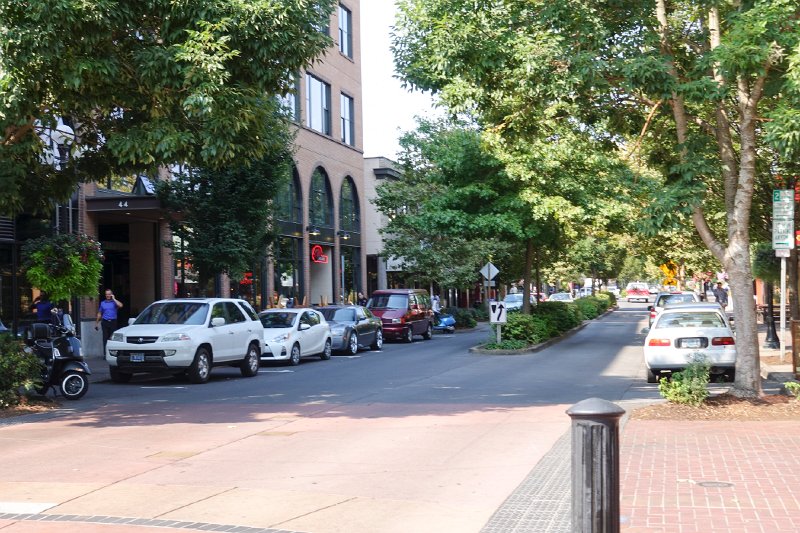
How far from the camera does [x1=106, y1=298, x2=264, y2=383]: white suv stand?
688 inches

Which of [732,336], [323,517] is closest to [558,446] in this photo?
[323,517]

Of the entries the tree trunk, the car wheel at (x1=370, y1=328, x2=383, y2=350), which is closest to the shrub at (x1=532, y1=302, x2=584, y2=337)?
the tree trunk

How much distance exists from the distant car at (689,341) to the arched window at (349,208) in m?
27.7

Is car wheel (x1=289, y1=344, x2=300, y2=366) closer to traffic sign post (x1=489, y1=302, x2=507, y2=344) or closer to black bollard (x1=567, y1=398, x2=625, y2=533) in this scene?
traffic sign post (x1=489, y1=302, x2=507, y2=344)

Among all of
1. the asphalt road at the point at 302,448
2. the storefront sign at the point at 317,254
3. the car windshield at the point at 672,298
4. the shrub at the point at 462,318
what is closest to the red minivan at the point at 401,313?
the storefront sign at the point at 317,254

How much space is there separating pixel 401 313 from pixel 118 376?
15382 millimetres

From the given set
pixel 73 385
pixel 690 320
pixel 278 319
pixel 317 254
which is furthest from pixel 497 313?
pixel 317 254

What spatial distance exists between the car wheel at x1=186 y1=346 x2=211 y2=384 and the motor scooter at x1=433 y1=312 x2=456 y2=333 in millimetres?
23836

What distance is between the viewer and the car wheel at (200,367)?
58.3 feet

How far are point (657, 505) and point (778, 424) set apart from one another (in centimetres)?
484

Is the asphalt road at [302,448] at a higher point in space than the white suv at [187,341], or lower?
lower

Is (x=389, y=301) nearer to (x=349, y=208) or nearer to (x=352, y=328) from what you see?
(x=352, y=328)

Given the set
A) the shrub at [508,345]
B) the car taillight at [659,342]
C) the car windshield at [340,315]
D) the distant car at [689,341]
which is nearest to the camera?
the distant car at [689,341]

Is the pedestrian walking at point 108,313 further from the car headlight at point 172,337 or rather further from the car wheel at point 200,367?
the car headlight at point 172,337
